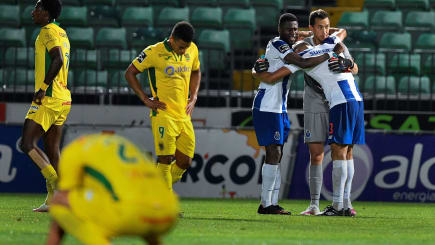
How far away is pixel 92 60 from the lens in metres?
16.2

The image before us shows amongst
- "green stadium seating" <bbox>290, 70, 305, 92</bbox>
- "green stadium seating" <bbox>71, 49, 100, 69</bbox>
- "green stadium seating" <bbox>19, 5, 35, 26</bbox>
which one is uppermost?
"green stadium seating" <bbox>19, 5, 35, 26</bbox>

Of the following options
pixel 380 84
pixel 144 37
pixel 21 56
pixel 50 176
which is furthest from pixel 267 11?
pixel 50 176

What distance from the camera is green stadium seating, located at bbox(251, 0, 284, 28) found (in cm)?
1880

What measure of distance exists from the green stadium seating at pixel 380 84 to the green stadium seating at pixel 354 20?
2263 millimetres

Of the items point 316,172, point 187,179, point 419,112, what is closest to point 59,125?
point 316,172

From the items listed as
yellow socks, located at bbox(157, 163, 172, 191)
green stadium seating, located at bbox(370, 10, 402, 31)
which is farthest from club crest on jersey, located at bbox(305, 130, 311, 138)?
green stadium seating, located at bbox(370, 10, 402, 31)

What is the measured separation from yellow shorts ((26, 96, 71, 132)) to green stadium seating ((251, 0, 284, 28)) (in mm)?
9321

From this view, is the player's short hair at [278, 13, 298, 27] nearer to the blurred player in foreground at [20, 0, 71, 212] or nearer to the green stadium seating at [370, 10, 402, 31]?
the blurred player in foreground at [20, 0, 71, 212]

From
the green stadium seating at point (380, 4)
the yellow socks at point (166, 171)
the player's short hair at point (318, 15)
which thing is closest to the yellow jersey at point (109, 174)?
the yellow socks at point (166, 171)

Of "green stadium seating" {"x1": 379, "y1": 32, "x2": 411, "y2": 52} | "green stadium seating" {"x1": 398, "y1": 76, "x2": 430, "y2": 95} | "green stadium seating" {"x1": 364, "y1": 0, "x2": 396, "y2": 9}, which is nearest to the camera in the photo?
"green stadium seating" {"x1": 398, "y1": 76, "x2": 430, "y2": 95}

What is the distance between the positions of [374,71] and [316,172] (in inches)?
229

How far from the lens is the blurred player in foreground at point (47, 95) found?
9719 millimetres

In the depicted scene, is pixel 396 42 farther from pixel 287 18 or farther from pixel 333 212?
pixel 333 212

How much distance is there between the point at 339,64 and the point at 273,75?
2.29ft
